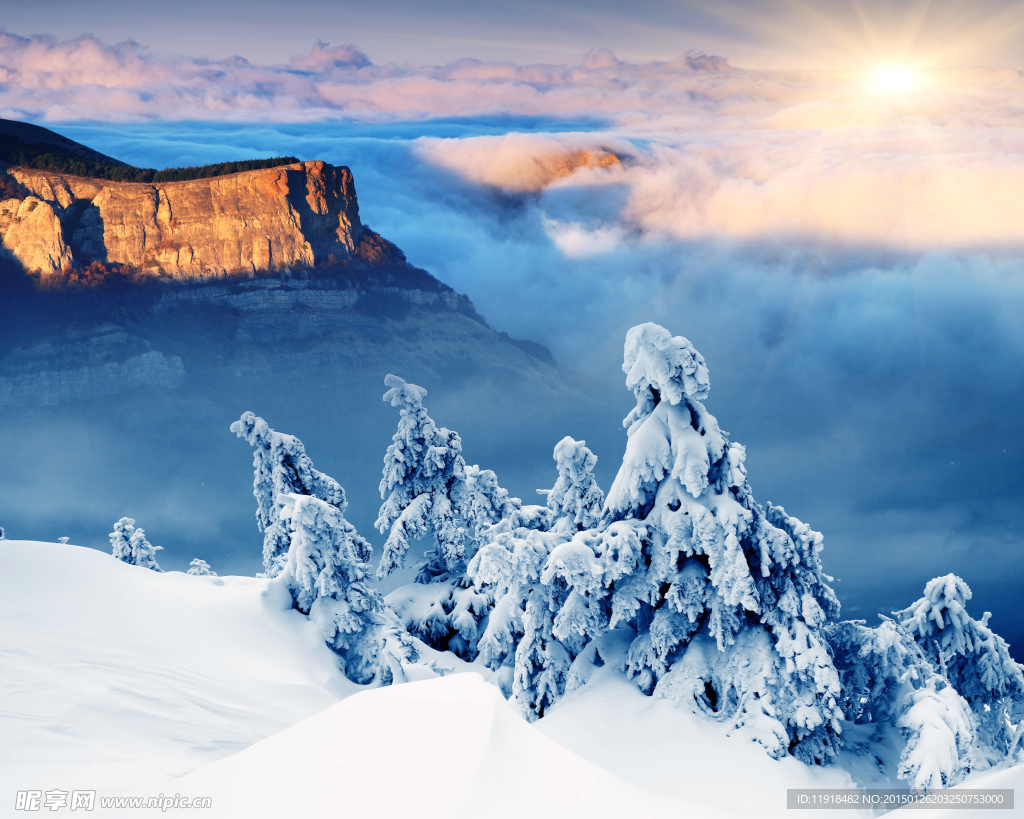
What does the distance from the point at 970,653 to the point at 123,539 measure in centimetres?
3657

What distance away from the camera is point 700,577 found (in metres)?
14.9

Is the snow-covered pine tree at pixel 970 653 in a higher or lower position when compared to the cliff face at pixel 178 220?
lower

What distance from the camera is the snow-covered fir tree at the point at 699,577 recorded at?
550 inches

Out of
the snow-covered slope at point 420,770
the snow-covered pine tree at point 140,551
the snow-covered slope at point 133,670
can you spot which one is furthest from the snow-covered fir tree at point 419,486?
the snow-covered slope at point 420,770

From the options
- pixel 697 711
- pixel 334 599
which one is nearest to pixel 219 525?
pixel 334 599

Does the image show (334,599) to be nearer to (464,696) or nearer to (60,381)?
(464,696)

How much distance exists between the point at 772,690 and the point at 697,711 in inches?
61.7

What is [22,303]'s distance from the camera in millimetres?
160375

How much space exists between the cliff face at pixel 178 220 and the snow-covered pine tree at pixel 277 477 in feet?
433

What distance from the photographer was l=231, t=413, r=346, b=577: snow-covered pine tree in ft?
95.6

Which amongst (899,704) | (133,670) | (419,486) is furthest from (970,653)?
(419,486)

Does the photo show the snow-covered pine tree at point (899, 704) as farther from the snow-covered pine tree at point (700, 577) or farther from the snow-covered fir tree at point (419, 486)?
the snow-covered fir tree at point (419, 486)

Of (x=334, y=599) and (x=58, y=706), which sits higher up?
(x=334, y=599)

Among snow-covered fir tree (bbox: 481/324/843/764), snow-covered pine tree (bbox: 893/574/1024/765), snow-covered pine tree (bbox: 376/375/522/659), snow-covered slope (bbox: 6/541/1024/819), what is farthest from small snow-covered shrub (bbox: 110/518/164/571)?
snow-covered pine tree (bbox: 893/574/1024/765)
